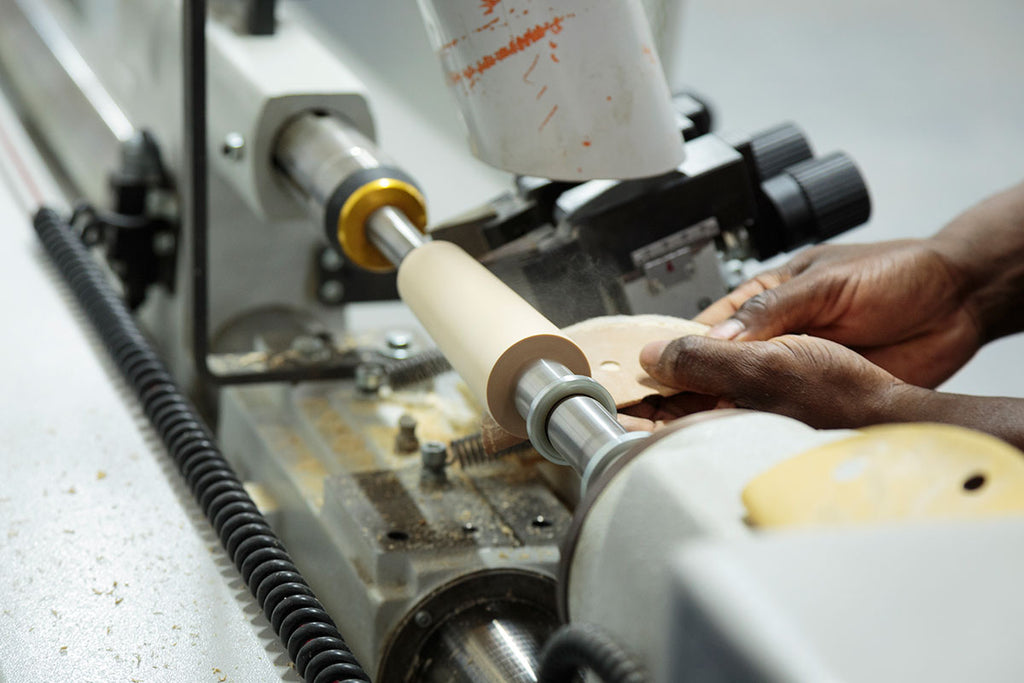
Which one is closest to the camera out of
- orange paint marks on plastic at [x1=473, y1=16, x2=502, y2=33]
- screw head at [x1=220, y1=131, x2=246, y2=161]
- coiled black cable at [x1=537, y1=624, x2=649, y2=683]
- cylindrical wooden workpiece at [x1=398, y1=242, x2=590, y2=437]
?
coiled black cable at [x1=537, y1=624, x2=649, y2=683]

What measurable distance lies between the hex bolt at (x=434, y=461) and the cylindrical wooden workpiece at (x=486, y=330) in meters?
0.18

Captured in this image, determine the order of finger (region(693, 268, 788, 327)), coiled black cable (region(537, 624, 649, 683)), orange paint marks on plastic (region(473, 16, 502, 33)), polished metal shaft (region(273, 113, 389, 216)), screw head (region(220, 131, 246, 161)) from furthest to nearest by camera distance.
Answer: screw head (region(220, 131, 246, 161)) → polished metal shaft (region(273, 113, 389, 216)) → finger (region(693, 268, 788, 327)) → orange paint marks on plastic (region(473, 16, 502, 33)) → coiled black cable (region(537, 624, 649, 683))

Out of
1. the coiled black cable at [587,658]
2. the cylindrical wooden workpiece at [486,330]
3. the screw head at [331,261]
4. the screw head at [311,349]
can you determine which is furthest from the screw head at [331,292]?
the coiled black cable at [587,658]

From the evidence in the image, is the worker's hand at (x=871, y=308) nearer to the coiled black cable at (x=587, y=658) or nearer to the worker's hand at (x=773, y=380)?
the worker's hand at (x=773, y=380)

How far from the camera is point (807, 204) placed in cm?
102

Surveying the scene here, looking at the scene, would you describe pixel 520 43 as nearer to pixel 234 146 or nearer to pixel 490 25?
pixel 490 25

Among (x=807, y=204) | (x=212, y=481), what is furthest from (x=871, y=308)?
(x=212, y=481)

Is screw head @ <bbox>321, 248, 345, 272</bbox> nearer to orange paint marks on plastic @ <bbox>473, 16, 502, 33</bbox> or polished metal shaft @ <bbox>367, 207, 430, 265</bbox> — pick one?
polished metal shaft @ <bbox>367, 207, 430, 265</bbox>

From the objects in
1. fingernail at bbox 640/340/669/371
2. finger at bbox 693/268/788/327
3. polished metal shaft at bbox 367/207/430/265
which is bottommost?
finger at bbox 693/268/788/327

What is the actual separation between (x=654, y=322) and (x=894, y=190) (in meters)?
1.93

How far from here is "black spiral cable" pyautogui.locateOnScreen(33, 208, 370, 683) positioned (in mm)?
724

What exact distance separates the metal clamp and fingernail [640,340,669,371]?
0.39 feet

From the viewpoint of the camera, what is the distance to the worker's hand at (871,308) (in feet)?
2.84

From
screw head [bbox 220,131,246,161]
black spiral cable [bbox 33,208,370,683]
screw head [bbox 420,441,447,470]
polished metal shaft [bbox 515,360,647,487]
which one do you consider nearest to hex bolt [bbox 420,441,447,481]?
screw head [bbox 420,441,447,470]
